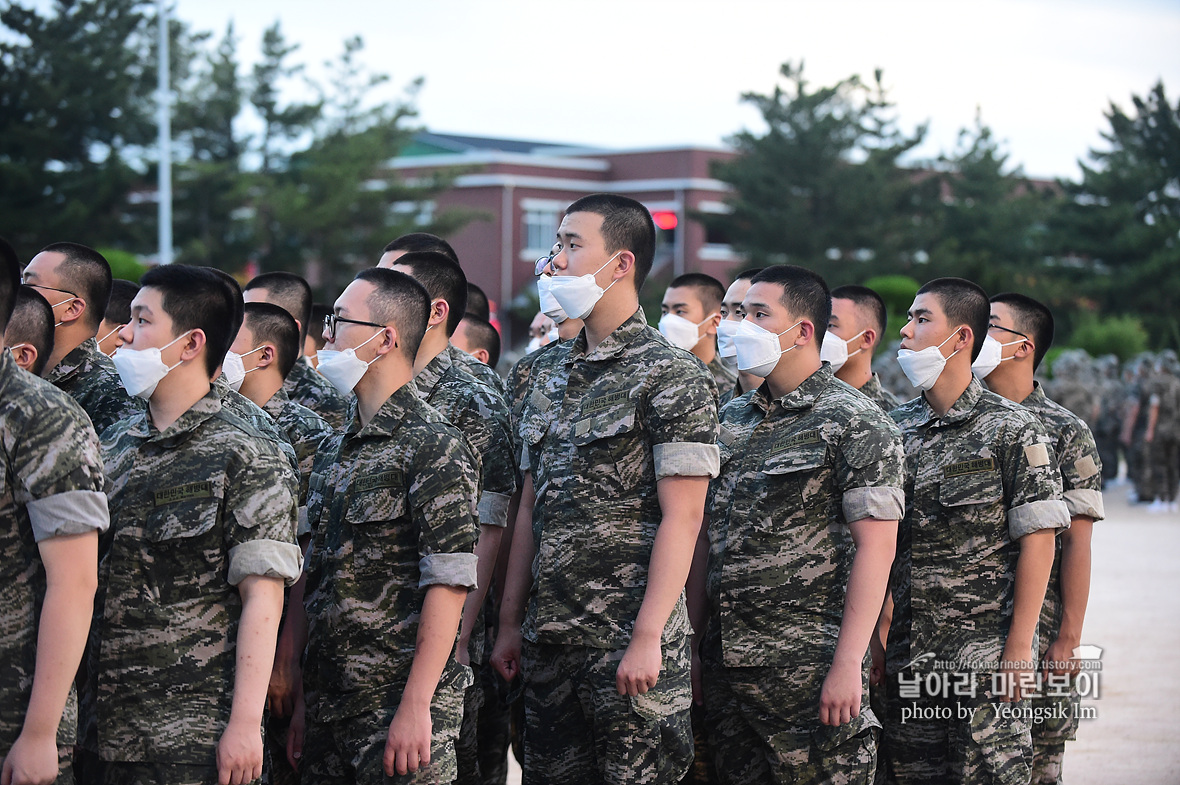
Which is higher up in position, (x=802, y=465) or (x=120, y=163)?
(x=120, y=163)

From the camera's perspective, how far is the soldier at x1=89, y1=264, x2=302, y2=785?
10.0ft

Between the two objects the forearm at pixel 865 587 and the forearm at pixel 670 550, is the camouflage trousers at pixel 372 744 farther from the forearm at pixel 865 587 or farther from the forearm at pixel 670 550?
the forearm at pixel 865 587

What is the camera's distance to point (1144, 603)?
36.8 ft

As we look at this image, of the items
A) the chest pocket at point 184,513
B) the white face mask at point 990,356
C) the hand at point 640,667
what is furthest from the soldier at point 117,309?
the white face mask at point 990,356

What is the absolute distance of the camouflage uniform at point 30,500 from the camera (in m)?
2.80

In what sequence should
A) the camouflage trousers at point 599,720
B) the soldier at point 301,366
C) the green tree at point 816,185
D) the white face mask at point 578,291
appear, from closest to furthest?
the camouflage trousers at point 599,720 → the white face mask at point 578,291 → the soldier at point 301,366 → the green tree at point 816,185

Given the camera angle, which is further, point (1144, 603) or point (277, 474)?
point (1144, 603)

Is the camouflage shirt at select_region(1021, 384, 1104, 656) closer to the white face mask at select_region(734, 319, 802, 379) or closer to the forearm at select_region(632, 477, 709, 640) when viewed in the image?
the white face mask at select_region(734, 319, 802, 379)

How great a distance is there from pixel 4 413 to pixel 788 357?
252 cm

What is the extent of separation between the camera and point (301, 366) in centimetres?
563

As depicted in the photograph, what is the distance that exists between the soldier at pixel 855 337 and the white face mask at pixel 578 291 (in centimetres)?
213

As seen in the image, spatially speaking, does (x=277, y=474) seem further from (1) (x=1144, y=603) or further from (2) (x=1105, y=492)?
(2) (x=1105, y=492)

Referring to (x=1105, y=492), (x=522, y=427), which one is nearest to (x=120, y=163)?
(x=1105, y=492)

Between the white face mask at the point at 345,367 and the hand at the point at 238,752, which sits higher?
the white face mask at the point at 345,367
